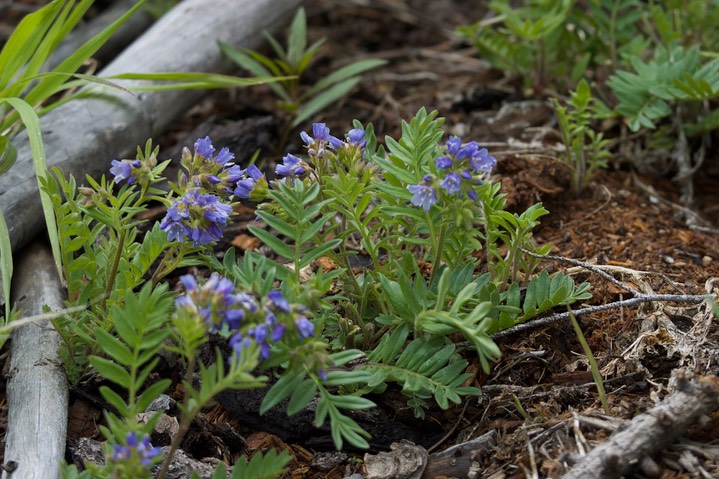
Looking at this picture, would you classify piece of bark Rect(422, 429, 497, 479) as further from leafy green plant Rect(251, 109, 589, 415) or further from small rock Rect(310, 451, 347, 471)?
small rock Rect(310, 451, 347, 471)

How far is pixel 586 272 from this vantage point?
2.72m

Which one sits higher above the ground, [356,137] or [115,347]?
[356,137]

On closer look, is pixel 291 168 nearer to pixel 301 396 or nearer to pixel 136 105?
pixel 301 396

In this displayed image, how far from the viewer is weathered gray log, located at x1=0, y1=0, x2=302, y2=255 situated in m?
2.96

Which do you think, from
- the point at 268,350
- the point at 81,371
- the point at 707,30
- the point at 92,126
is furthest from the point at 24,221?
the point at 707,30

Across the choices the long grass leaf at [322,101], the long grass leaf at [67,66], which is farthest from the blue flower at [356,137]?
the long grass leaf at [322,101]

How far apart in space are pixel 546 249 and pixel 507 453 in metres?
0.64

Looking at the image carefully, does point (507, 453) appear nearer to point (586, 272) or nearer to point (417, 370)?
point (417, 370)

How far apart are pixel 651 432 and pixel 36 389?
1.67m

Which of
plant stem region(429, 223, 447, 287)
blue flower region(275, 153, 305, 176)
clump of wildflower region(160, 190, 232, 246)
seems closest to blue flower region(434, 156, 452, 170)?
plant stem region(429, 223, 447, 287)

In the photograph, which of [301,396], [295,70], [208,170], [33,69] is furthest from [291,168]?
[295,70]

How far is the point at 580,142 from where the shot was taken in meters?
3.17

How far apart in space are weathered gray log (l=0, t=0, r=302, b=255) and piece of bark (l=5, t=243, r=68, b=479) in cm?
30

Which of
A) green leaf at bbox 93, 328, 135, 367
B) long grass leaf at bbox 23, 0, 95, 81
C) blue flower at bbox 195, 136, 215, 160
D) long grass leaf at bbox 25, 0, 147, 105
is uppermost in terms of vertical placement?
long grass leaf at bbox 23, 0, 95, 81
